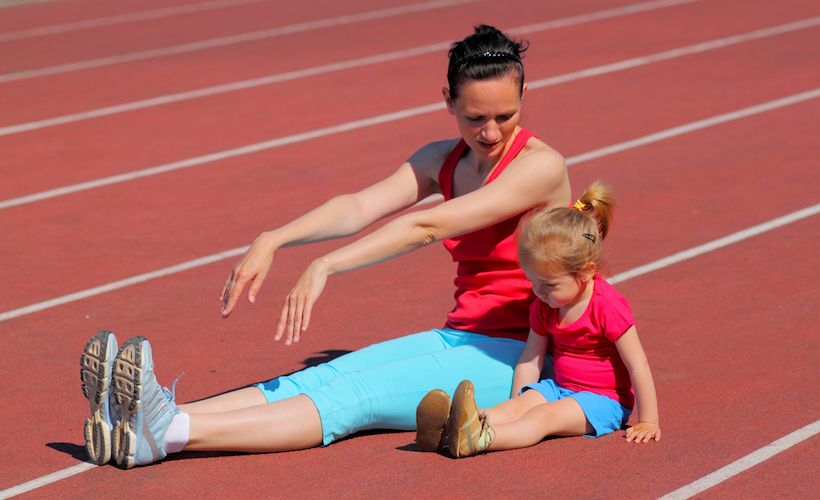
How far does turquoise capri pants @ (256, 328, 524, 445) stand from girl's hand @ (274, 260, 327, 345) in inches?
18.0

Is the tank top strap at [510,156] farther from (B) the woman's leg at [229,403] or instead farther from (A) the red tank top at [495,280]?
(B) the woman's leg at [229,403]

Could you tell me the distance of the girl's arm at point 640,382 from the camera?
4484 millimetres

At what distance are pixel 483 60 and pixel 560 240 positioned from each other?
0.73 meters

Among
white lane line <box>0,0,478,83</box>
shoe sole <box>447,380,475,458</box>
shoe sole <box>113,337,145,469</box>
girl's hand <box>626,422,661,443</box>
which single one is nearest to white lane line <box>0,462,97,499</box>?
shoe sole <box>113,337,145,469</box>

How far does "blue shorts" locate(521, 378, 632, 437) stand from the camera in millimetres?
4617

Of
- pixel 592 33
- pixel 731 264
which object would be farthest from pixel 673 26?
pixel 731 264

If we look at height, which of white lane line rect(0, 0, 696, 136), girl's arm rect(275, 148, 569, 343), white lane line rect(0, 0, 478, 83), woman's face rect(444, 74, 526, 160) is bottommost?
girl's arm rect(275, 148, 569, 343)

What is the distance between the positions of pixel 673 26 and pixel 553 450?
1039cm

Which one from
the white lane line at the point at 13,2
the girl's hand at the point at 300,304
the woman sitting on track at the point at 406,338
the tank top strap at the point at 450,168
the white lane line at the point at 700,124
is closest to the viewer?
the girl's hand at the point at 300,304

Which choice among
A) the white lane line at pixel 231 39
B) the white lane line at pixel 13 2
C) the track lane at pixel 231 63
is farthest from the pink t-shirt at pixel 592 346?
the white lane line at pixel 13 2

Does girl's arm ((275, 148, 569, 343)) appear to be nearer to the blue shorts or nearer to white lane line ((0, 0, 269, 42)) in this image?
the blue shorts

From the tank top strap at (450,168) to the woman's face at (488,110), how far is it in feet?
0.92

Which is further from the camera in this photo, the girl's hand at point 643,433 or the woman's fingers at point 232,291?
the girl's hand at point 643,433

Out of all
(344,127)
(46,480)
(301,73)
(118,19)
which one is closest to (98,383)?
(46,480)
